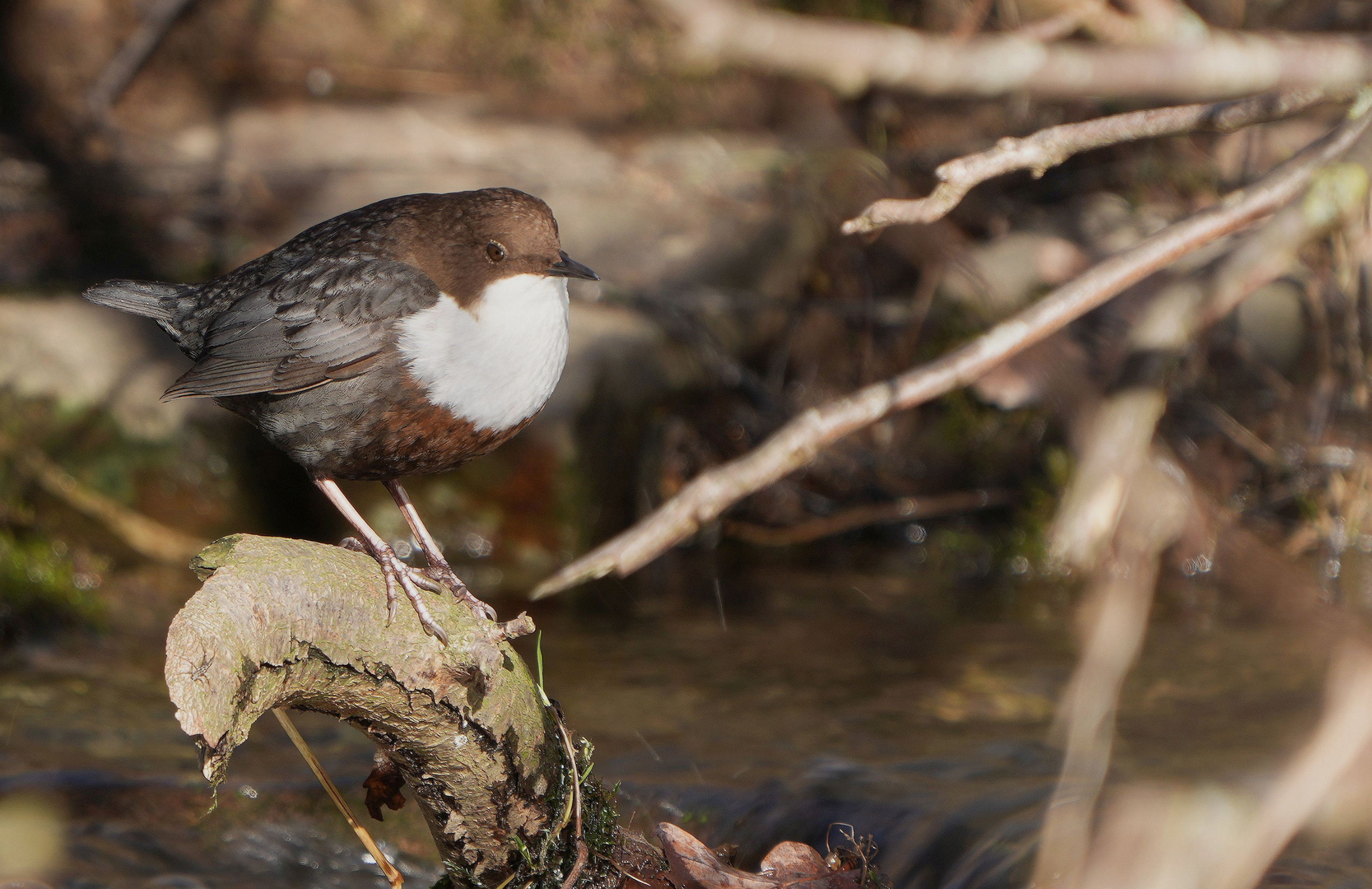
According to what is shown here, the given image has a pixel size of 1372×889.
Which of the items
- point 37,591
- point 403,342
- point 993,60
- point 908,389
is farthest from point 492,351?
point 37,591

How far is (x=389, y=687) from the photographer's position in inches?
88.4

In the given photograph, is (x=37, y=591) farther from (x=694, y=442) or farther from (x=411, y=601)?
(x=411, y=601)

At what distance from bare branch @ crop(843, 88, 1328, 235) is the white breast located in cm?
116

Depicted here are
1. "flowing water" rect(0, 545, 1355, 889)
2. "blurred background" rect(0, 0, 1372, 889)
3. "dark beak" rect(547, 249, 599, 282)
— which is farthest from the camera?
"blurred background" rect(0, 0, 1372, 889)

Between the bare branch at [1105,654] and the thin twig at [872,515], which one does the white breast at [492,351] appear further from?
the thin twig at [872,515]

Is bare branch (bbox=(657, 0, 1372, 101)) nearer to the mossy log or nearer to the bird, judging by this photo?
the mossy log

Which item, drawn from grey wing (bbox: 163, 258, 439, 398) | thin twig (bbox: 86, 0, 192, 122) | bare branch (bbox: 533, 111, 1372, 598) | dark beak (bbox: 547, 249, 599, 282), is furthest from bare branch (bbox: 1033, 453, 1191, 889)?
thin twig (bbox: 86, 0, 192, 122)

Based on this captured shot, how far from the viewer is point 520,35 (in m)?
7.88

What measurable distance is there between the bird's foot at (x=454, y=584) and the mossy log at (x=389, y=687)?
0.30 meters

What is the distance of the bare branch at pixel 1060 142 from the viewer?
1854 millimetres

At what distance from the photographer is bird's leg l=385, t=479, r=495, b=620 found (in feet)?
9.11

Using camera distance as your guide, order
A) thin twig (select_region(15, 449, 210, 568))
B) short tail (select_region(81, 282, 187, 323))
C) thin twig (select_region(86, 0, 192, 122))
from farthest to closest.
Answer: thin twig (select_region(86, 0, 192, 122))
thin twig (select_region(15, 449, 210, 568))
short tail (select_region(81, 282, 187, 323))

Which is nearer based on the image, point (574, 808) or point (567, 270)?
point (574, 808)

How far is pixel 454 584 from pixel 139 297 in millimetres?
1430
